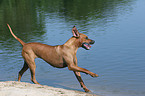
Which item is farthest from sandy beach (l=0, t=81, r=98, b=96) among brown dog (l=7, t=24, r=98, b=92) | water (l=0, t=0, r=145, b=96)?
water (l=0, t=0, r=145, b=96)

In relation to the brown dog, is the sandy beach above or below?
below

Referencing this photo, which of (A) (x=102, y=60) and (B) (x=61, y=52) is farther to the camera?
(A) (x=102, y=60)

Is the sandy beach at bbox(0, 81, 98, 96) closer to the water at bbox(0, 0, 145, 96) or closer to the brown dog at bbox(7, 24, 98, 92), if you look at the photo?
the brown dog at bbox(7, 24, 98, 92)

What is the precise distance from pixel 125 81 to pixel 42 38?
28.7 feet

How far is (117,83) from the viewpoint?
33.2 ft

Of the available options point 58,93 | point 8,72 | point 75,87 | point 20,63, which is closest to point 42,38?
point 20,63

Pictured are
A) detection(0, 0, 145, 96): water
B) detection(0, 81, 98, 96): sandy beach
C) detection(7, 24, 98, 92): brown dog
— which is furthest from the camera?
detection(0, 0, 145, 96): water

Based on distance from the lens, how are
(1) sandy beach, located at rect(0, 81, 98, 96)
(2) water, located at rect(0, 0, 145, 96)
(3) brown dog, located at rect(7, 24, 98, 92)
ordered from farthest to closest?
(2) water, located at rect(0, 0, 145, 96)
(3) brown dog, located at rect(7, 24, 98, 92)
(1) sandy beach, located at rect(0, 81, 98, 96)

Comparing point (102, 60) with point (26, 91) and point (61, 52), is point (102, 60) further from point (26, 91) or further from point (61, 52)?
point (26, 91)

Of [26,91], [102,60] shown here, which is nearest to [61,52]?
[26,91]

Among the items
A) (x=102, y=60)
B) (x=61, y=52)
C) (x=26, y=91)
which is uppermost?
(x=61, y=52)

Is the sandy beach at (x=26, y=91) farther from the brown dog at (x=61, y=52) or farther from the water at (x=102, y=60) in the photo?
the water at (x=102, y=60)

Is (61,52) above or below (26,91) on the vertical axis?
above

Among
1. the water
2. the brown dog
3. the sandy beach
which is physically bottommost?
the water
